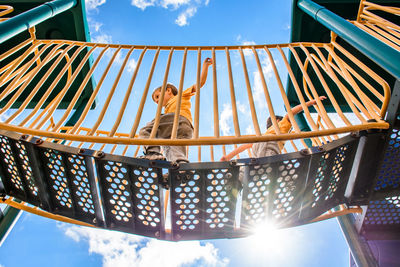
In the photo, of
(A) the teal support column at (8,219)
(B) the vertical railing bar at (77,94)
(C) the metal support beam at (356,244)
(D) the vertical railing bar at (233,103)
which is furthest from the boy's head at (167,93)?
Result: (C) the metal support beam at (356,244)

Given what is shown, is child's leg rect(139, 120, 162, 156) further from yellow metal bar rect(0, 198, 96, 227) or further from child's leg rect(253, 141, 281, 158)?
child's leg rect(253, 141, 281, 158)

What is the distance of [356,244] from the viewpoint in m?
2.35

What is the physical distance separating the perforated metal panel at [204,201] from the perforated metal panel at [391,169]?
104 centimetres

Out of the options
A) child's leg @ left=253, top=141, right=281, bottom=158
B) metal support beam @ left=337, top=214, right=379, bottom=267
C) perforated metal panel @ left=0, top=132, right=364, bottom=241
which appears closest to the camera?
perforated metal panel @ left=0, top=132, right=364, bottom=241

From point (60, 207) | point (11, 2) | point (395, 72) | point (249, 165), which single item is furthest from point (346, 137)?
point (11, 2)

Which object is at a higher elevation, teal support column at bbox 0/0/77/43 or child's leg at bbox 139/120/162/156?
teal support column at bbox 0/0/77/43

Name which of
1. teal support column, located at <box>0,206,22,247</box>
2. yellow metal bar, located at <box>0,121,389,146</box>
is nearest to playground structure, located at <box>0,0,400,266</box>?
yellow metal bar, located at <box>0,121,389,146</box>

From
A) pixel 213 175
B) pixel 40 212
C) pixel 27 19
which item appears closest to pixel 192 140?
pixel 213 175

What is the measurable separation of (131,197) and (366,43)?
75.8 inches

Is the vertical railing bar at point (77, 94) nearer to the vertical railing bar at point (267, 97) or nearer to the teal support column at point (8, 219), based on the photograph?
the vertical railing bar at point (267, 97)

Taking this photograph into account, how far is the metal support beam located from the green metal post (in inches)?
55.3

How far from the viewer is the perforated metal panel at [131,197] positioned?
5.76 ft

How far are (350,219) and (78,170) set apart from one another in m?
2.28

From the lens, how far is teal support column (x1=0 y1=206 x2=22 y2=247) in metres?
2.73
